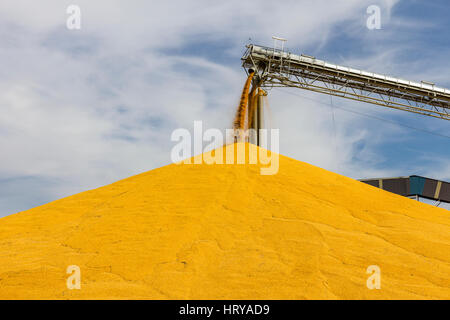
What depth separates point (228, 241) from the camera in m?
9.26

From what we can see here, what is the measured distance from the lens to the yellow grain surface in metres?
7.45

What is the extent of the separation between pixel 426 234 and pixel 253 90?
1310 centimetres

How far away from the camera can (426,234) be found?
10578 millimetres

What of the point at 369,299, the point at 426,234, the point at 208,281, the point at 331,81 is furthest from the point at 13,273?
the point at 331,81

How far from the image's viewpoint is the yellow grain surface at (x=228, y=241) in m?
7.45
